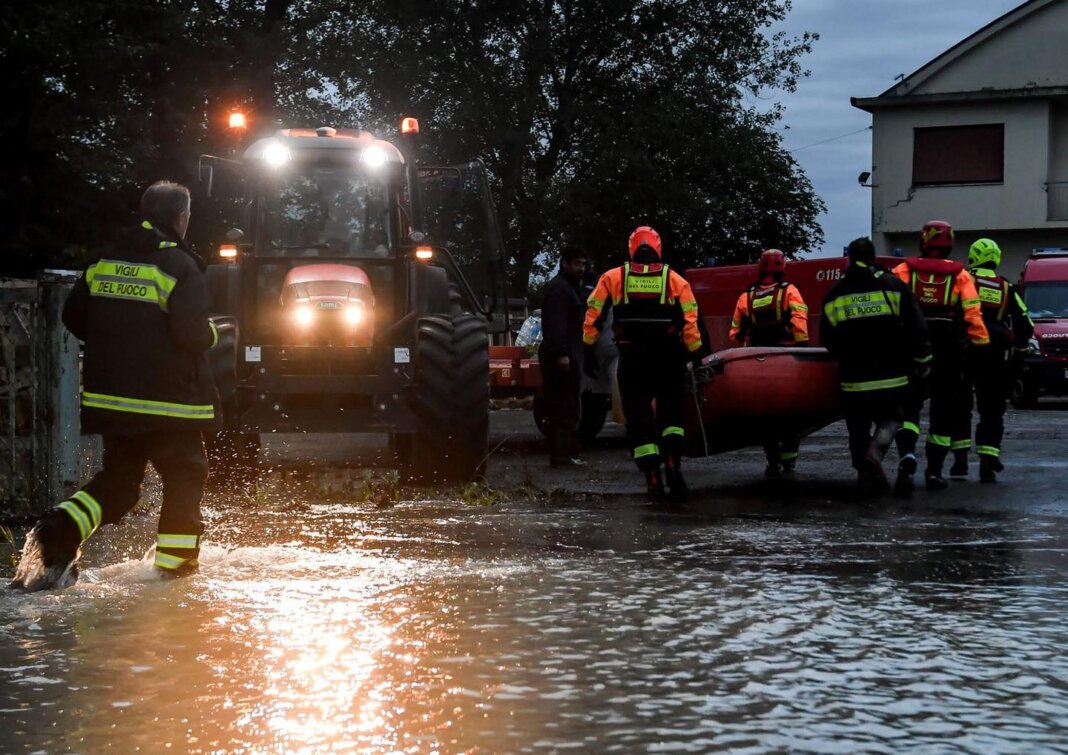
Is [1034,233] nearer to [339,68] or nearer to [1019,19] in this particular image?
[1019,19]

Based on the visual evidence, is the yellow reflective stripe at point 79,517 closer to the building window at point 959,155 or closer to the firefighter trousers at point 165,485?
the firefighter trousers at point 165,485

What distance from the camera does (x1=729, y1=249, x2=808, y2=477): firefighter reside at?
1370 centimetres

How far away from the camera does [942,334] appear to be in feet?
42.2

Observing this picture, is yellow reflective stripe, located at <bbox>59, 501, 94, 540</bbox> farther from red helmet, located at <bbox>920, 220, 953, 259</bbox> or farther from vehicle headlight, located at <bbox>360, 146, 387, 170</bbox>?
red helmet, located at <bbox>920, 220, 953, 259</bbox>

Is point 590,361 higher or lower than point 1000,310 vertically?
lower

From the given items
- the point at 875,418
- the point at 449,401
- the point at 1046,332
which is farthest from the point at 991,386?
the point at 1046,332

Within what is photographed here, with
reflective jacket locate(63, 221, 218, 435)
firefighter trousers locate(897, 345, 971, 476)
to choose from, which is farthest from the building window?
reflective jacket locate(63, 221, 218, 435)

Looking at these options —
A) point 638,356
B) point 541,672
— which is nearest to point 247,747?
point 541,672

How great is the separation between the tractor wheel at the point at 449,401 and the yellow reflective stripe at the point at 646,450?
1496 millimetres

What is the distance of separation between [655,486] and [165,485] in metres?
4.41

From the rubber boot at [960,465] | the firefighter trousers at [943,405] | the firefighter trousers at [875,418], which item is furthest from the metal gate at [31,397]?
the rubber boot at [960,465]

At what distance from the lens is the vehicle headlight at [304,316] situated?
12.7 meters

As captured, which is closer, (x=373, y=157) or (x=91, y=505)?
(x=91, y=505)

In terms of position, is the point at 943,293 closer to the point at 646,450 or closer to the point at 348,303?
the point at 646,450
